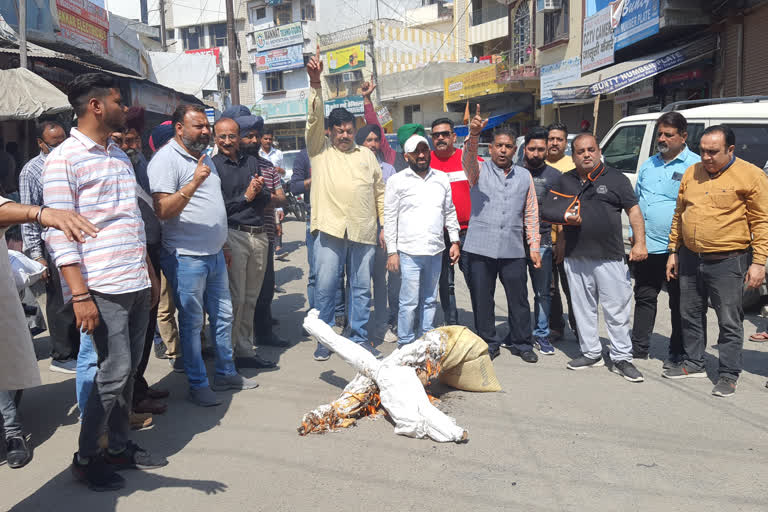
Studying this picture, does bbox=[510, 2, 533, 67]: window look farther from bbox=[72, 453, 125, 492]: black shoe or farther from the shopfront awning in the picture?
bbox=[72, 453, 125, 492]: black shoe

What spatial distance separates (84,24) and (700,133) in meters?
14.5

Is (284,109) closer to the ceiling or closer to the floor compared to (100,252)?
closer to the ceiling

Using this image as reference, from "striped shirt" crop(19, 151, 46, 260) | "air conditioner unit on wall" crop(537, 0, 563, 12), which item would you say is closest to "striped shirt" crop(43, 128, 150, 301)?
"striped shirt" crop(19, 151, 46, 260)

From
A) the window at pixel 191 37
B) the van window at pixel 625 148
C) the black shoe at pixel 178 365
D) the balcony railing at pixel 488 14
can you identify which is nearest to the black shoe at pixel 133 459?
the black shoe at pixel 178 365

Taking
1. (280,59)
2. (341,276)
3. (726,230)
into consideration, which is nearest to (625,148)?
(726,230)

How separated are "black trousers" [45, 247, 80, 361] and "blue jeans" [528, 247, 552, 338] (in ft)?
12.0

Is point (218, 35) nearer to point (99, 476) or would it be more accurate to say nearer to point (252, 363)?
point (252, 363)

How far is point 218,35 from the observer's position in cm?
4500

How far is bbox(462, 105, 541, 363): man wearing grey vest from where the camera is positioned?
5.24m

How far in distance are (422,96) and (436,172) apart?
1171 inches

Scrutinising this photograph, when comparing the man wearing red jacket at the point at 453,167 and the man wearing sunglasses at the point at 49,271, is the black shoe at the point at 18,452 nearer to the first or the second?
the man wearing sunglasses at the point at 49,271

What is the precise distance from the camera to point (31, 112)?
7898 mm

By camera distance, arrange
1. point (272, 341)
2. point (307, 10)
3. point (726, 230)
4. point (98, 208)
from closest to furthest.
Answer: point (98, 208)
point (726, 230)
point (272, 341)
point (307, 10)

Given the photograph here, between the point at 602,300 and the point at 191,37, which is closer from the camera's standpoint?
the point at 602,300
